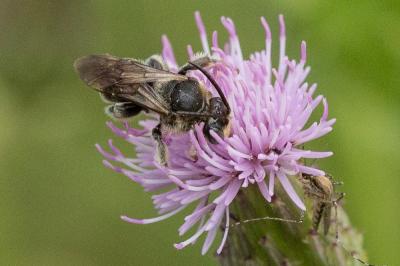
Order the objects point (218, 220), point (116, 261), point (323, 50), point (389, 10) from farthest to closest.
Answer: point (116, 261)
point (323, 50)
point (389, 10)
point (218, 220)

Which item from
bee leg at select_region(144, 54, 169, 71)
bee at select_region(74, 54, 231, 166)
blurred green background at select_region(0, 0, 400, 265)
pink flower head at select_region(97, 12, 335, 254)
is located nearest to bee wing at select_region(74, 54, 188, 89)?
bee at select_region(74, 54, 231, 166)

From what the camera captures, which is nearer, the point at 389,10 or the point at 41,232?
the point at 389,10

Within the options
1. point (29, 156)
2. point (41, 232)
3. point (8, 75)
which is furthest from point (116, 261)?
point (8, 75)

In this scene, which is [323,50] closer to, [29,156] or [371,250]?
[371,250]

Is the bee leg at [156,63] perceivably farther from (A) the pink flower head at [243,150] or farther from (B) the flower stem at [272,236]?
(B) the flower stem at [272,236]

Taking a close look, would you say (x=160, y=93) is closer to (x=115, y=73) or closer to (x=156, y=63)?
(x=115, y=73)
